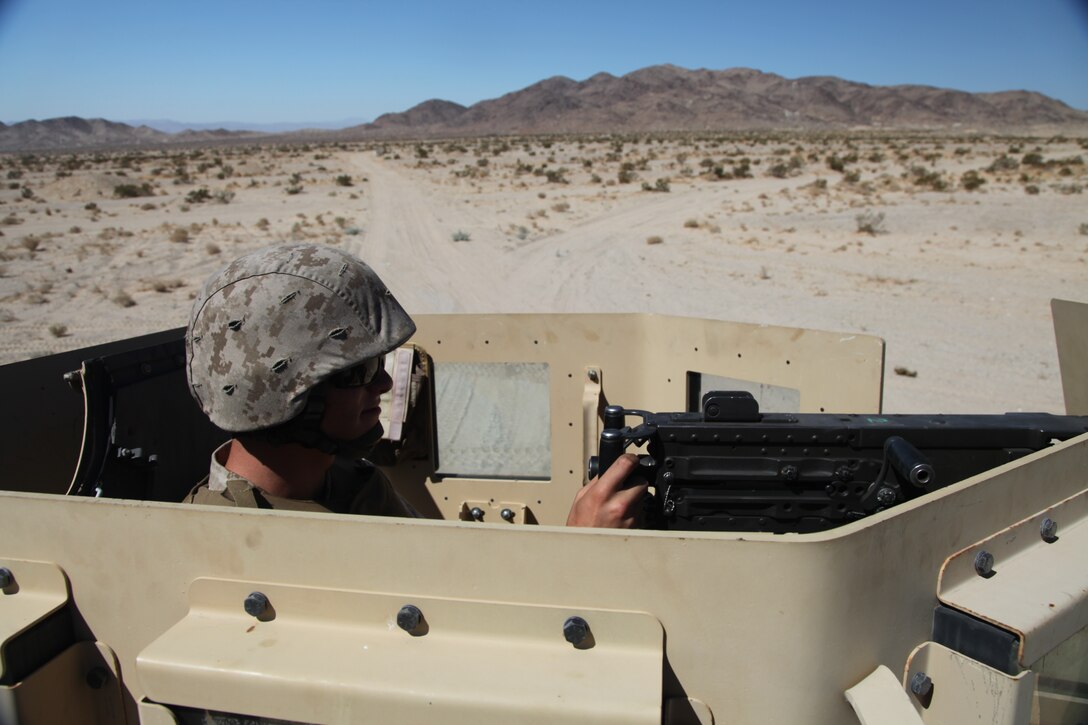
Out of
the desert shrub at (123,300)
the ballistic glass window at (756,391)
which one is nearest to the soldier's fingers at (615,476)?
the ballistic glass window at (756,391)

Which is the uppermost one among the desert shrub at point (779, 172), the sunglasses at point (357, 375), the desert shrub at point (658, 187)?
the desert shrub at point (779, 172)

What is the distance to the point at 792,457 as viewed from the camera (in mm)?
1823

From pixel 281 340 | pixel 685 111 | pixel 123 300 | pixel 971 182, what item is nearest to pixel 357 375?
pixel 281 340

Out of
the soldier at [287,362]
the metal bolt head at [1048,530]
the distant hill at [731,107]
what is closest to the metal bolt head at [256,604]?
the soldier at [287,362]

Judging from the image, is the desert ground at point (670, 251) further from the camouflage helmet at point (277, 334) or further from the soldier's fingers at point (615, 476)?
the camouflage helmet at point (277, 334)

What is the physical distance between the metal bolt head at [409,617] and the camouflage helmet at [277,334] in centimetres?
66

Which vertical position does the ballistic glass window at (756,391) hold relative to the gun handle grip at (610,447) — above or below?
below

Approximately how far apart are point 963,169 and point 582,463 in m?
29.3

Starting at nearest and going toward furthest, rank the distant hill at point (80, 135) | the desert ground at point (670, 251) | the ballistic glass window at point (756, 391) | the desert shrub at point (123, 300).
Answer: the ballistic glass window at point (756, 391) < the desert ground at point (670, 251) < the desert shrub at point (123, 300) < the distant hill at point (80, 135)

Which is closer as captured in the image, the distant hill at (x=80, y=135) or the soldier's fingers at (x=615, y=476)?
the soldier's fingers at (x=615, y=476)

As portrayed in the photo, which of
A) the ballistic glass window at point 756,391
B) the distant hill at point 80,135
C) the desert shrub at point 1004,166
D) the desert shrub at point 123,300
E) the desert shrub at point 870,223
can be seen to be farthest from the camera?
the distant hill at point 80,135

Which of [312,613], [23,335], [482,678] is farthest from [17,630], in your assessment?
[23,335]

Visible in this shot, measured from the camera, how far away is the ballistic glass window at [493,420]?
10.9 ft

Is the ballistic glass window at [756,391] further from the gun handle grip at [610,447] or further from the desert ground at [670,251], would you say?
the desert ground at [670,251]
